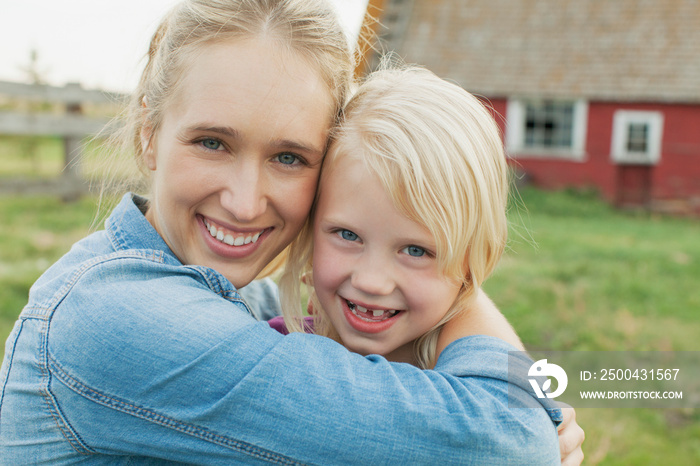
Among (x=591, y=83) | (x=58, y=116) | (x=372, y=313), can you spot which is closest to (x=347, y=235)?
(x=372, y=313)

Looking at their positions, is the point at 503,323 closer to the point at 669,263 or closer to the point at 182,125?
the point at 182,125

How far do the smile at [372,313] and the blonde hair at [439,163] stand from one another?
16 cm

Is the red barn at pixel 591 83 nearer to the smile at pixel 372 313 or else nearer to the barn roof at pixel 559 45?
the barn roof at pixel 559 45

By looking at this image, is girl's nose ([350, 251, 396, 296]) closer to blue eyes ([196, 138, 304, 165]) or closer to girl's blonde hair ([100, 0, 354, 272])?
blue eyes ([196, 138, 304, 165])

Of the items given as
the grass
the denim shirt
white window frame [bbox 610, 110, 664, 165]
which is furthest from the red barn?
the denim shirt

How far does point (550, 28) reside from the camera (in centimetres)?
1772

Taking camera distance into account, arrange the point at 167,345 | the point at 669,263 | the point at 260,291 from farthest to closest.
Result: the point at 669,263 → the point at 260,291 → the point at 167,345

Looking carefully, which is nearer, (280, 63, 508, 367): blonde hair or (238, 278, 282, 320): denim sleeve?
(280, 63, 508, 367): blonde hair

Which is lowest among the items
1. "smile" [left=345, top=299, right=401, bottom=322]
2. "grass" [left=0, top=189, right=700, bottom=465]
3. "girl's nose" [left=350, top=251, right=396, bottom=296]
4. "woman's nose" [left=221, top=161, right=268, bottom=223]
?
"grass" [left=0, top=189, right=700, bottom=465]

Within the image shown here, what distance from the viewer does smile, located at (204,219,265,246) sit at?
1.84 m

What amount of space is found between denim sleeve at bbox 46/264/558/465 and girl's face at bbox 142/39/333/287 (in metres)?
0.40

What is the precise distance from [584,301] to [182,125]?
5.27 metres

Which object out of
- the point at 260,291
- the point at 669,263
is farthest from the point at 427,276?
the point at 669,263

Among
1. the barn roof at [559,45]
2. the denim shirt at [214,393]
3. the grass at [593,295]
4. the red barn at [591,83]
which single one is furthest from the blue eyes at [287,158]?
the red barn at [591,83]
